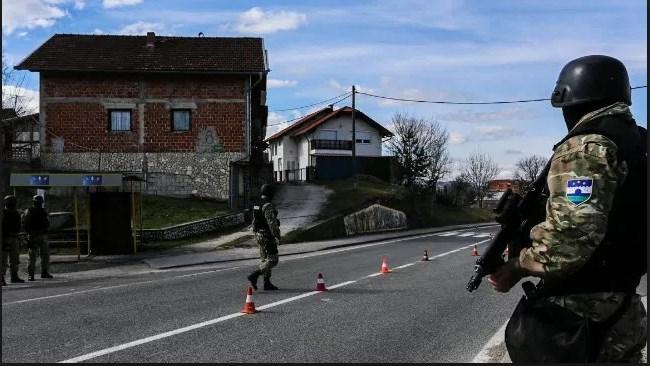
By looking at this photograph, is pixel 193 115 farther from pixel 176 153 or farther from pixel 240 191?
pixel 240 191

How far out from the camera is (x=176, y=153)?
35.0 meters

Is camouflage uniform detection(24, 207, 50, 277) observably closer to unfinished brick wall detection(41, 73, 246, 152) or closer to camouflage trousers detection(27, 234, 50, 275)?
camouflage trousers detection(27, 234, 50, 275)

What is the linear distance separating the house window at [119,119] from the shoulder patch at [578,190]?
34.6 meters

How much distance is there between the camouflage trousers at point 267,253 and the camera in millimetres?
11359

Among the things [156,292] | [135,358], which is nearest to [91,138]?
[156,292]

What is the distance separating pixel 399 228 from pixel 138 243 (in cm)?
1912

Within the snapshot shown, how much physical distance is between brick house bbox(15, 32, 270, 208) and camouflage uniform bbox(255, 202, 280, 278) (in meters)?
22.9

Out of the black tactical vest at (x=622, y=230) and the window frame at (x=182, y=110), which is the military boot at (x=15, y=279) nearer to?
the black tactical vest at (x=622, y=230)

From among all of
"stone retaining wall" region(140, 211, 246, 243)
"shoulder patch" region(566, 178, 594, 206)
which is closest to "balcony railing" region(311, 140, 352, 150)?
"stone retaining wall" region(140, 211, 246, 243)

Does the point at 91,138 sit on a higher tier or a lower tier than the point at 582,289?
higher

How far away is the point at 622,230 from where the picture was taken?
260 centimetres

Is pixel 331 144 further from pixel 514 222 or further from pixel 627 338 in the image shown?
pixel 627 338

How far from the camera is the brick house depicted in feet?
114

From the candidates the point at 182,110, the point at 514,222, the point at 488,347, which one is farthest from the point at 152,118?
the point at 514,222
